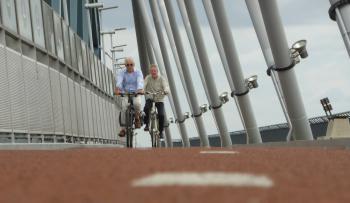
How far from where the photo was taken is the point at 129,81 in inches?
552

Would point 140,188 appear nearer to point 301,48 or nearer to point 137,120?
point 137,120

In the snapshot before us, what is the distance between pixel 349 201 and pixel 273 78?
67.7 feet

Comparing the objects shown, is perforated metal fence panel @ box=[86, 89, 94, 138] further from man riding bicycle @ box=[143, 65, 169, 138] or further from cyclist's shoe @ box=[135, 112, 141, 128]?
cyclist's shoe @ box=[135, 112, 141, 128]

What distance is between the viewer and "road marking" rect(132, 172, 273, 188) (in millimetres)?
2979

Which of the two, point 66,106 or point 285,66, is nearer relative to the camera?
point 285,66

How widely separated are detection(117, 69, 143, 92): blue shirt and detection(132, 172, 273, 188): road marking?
10.5 m

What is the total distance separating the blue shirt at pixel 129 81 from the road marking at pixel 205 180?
1048cm

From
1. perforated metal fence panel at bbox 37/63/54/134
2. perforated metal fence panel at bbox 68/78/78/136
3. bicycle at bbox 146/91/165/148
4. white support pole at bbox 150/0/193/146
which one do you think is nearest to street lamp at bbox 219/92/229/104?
white support pole at bbox 150/0/193/146

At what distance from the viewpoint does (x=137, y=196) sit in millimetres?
2633

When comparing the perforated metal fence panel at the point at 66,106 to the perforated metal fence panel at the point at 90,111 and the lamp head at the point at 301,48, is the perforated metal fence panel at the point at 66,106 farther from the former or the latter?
the lamp head at the point at 301,48

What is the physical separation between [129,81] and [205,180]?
36.0 feet

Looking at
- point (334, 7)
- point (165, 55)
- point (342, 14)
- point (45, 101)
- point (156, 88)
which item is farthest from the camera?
point (165, 55)

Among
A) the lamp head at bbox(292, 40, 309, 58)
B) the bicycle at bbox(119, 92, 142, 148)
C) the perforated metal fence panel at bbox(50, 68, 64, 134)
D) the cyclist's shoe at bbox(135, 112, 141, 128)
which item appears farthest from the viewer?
the lamp head at bbox(292, 40, 309, 58)

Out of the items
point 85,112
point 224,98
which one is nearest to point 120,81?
point 85,112
